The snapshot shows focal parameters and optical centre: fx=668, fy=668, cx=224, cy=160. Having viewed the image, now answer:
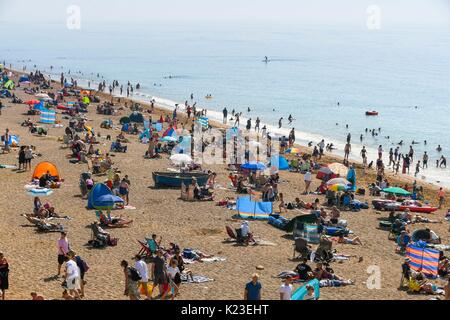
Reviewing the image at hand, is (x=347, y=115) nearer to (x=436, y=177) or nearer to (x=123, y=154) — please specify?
(x=436, y=177)

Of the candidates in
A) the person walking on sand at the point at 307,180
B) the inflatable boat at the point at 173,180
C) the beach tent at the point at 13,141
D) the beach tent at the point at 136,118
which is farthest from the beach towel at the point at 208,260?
the beach tent at the point at 136,118

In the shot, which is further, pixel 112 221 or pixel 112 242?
pixel 112 221

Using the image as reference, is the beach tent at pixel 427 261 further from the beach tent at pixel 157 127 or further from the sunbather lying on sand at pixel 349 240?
the beach tent at pixel 157 127

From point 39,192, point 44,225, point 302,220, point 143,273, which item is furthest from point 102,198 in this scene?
point 143,273

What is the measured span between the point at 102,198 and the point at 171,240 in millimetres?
3010

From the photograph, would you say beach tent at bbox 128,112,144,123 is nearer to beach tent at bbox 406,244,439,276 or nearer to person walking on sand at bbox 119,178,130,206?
person walking on sand at bbox 119,178,130,206

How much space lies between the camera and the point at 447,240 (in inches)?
897

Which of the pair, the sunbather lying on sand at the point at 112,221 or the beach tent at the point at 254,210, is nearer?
the sunbather lying on sand at the point at 112,221

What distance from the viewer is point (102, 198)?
69.6 ft

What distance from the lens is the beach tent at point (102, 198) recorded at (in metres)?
21.1

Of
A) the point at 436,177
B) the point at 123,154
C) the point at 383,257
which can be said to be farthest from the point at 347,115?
the point at 383,257

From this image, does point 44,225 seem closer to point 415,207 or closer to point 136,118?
point 415,207

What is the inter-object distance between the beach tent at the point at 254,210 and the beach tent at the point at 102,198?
4223 millimetres

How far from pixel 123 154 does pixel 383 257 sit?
1798cm
